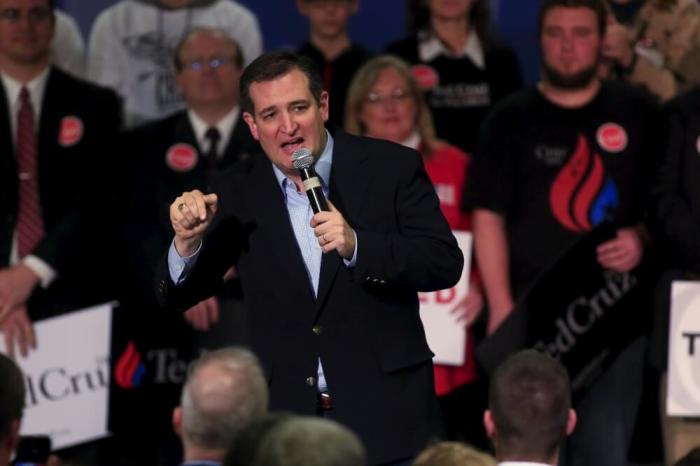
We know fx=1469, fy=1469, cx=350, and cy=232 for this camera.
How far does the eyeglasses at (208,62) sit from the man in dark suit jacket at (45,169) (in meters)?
0.37

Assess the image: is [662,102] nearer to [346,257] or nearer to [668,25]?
[668,25]

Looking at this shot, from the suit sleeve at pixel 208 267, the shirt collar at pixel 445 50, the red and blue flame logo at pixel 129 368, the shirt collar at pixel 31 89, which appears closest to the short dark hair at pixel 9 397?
the suit sleeve at pixel 208 267

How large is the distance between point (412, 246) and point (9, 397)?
1.07m

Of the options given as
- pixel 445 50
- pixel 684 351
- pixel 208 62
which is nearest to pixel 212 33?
pixel 208 62

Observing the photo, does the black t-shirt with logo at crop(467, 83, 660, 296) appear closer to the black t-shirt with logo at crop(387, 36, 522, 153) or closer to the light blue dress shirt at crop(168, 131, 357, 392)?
the black t-shirt with logo at crop(387, 36, 522, 153)

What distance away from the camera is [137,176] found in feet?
21.0

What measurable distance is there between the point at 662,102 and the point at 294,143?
3.06 m

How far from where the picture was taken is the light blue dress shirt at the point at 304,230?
391 centimetres

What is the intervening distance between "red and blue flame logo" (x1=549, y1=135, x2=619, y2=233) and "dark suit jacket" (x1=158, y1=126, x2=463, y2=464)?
87.8 inches

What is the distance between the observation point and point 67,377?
20.4 ft

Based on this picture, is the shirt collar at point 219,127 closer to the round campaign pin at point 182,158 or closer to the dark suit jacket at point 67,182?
the round campaign pin at point 182,158

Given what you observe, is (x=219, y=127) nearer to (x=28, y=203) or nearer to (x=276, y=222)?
(x=28, y=203)

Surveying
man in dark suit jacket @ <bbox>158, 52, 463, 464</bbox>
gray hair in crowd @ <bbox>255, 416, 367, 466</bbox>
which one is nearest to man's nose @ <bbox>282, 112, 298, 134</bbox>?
man in dark suit jacket @ <bbox>158, 52, 463, 464</bbox>

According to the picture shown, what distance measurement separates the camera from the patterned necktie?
6426 mm
